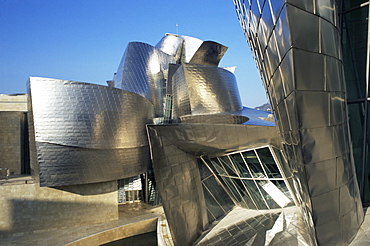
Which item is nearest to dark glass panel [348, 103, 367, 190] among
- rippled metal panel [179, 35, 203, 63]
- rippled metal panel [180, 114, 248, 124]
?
rippled metal panel [180, 114, 248, 124]

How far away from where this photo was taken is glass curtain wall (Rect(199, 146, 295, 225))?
1161cm

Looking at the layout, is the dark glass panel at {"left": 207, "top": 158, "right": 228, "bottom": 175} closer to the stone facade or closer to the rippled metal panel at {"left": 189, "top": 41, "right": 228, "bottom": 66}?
the stone facade

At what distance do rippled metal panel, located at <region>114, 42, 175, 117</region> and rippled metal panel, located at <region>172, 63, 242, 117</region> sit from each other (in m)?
7.38

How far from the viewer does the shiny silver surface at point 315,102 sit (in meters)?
4.35

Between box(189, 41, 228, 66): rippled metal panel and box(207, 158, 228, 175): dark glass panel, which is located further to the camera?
box(189, 41, 228, 66): rippled metal panel

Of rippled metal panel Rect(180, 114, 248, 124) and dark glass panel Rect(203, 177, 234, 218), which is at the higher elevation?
rippled metal panel Rect(180, 114, 248, 124)

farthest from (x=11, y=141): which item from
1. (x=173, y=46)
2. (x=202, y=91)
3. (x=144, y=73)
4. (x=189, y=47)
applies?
(x=189, y=47)

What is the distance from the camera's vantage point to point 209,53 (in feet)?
111

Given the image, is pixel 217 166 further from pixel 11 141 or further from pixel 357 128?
pixel 11 141

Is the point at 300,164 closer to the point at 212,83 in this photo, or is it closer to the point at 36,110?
the point at 36,110

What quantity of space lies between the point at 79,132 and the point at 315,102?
630 inches

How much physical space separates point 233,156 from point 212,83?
1416 cm

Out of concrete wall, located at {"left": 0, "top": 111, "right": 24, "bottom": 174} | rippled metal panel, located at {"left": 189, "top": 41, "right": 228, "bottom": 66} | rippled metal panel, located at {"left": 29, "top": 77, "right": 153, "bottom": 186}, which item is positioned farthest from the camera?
rippled metal panel, located at {"left": 189, "top": 41, "right": 228, "bottom": 66}

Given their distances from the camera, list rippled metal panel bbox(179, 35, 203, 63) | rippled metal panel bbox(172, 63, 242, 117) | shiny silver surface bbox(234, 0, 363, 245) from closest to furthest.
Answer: shiny silver surface bbox(234, 0, 363, 245) → rippled metal panel bbox(172, 63, 242, 117) → rippled metal panel bbox(179, 35, 203, 63)
